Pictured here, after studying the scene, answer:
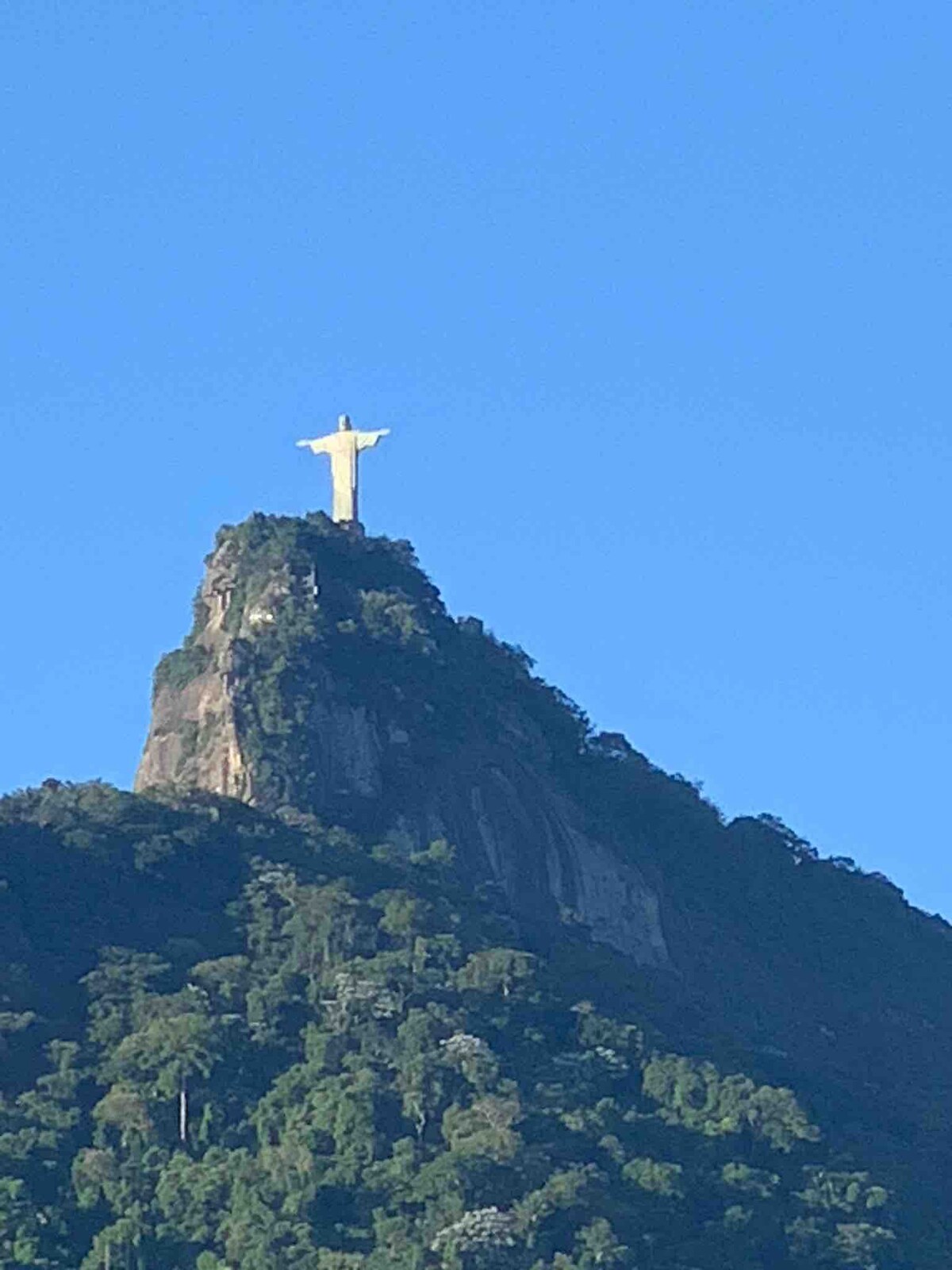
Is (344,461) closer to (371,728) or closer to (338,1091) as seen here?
(371,728)

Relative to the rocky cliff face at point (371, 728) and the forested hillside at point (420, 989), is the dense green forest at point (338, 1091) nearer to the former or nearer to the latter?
the forested hillside at point (420, 989)

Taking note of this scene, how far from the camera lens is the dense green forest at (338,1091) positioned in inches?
3812

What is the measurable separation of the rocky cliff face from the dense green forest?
15.7 ft

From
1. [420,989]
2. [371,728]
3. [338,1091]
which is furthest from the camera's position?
[371,728]

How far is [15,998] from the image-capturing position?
105562 millimetres

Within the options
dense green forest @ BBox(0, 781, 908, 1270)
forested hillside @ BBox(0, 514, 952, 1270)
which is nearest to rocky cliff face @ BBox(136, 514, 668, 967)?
forested hillside @ BBox(0, 514, 952, 1270)

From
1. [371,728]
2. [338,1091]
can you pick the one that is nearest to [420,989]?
[338,1091]

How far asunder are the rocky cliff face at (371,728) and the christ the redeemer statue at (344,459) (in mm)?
683

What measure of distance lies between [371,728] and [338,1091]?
21671 millimetres

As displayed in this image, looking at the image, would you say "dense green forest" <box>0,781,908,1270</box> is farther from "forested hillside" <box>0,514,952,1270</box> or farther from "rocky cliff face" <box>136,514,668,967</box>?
"rocky cliff face" <box>136,514,668,967</box>

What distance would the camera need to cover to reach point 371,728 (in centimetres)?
12200

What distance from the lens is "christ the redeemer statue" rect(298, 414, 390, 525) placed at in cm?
12412

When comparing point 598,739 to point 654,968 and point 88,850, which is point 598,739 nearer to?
point 654,968

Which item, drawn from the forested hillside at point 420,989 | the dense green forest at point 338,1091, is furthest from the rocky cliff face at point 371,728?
the dense green forest at point 338,1091
